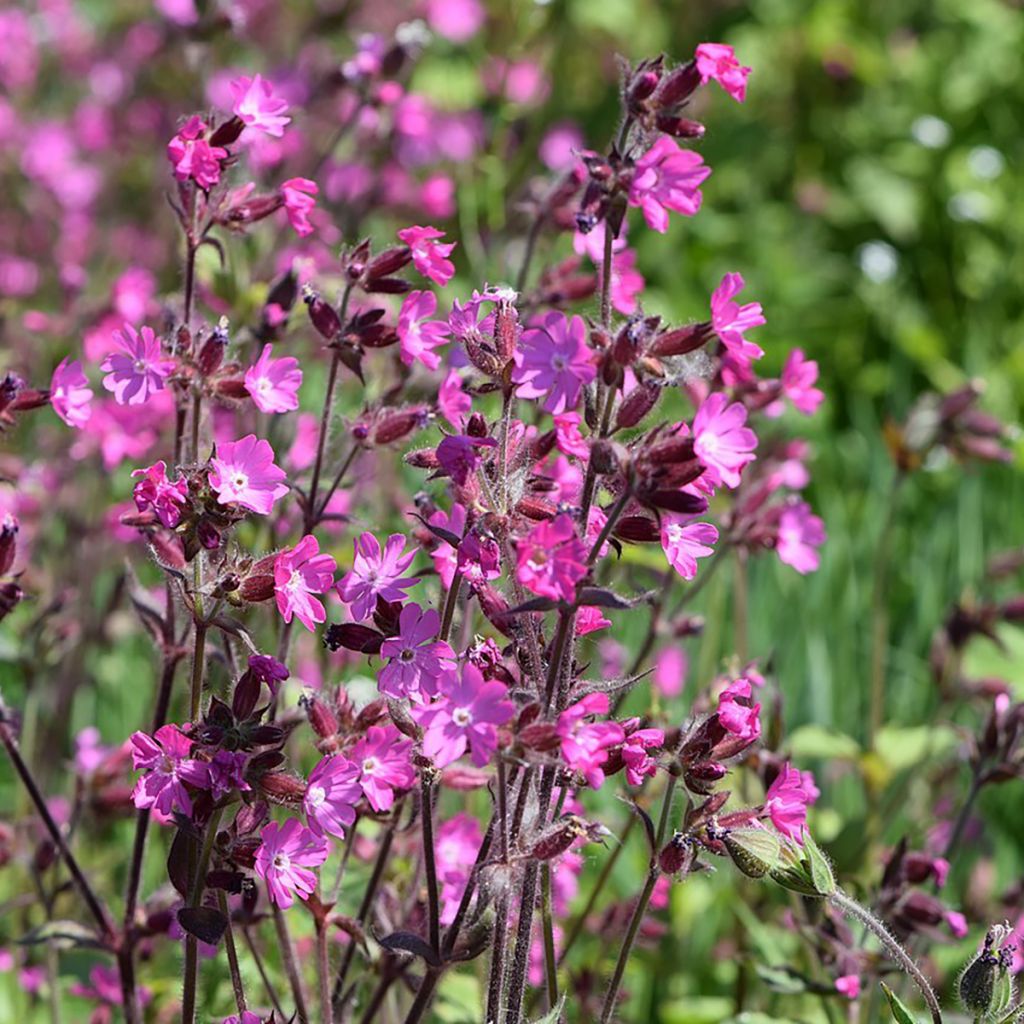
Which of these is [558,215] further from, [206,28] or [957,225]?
[957,225]

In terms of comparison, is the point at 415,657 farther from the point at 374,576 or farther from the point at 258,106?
the point at 258,106

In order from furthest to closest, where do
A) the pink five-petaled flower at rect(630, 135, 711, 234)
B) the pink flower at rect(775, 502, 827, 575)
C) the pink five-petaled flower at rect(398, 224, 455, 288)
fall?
the pink flower at rect(775, 502, 827, 575)
the pink five-petaled flower at rect(398, 224, 455, 288)
the pink five-petaled flower at rect(630, 135, 711, 234)

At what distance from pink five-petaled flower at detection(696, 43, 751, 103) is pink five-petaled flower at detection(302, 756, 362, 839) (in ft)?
2.25

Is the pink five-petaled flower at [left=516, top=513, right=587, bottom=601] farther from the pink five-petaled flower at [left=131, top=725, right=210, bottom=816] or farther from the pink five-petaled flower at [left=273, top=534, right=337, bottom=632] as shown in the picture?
the pink five-petaled flower at [left=131, top=725, right=210, bottom=816]

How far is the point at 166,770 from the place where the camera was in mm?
1184

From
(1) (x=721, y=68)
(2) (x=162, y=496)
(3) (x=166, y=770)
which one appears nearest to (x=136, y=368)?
(2) (x=162, y=496)

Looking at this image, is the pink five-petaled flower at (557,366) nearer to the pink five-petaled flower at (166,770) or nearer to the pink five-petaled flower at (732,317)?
the pink five-petaled flower at (732,317)

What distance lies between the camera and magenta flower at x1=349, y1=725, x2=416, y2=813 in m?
1.20

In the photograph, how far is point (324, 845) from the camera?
4.02ft

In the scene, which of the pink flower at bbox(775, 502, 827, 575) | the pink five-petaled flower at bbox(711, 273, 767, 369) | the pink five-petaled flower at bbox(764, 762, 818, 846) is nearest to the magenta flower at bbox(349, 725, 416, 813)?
the pink five-petaled flower at bbox(764, 762, 818, 846)

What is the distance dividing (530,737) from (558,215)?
956 millimetres

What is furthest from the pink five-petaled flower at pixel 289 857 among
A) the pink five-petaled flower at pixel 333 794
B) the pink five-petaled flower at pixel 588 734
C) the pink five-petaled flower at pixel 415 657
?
the pink five-petaled flower at pixel 588 734

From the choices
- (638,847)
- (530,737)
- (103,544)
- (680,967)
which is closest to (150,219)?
(103,544)

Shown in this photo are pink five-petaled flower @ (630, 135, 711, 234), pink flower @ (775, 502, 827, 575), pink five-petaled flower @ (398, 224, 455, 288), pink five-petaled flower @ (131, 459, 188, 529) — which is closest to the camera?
pink five-petaled flower @ (131, 459, 188, 529)
